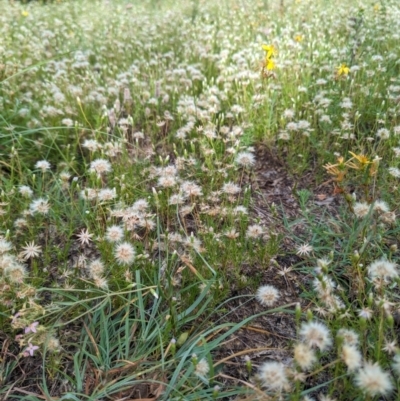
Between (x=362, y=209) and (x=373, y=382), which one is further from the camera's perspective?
(x=362, y=209)

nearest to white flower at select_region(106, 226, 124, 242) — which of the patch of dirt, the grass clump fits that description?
the grass clump

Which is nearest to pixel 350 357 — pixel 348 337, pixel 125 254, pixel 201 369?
pixel 348 337

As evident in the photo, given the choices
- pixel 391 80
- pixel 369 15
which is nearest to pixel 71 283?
pixel 391 80

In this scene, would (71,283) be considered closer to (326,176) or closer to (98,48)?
(326,176)

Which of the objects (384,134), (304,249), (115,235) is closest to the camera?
(115,235)

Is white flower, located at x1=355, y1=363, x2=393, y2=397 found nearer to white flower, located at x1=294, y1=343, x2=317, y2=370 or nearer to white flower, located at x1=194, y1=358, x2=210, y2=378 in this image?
white flower, located at x1=294, y1=343, x2=317, y2=370

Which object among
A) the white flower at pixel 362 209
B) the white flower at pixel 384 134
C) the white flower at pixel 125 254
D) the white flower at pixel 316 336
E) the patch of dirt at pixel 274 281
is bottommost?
the patch of dirt at pixel 274 281

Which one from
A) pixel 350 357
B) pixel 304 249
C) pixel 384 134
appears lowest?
pixel 304 249

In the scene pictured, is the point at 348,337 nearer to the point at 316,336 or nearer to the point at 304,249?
the point at 316,336

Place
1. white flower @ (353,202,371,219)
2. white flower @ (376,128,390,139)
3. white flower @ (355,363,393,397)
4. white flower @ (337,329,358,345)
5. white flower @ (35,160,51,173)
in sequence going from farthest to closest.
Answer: white flower @ (376,128,390,139), white flower @ (35,160,51,173), white flower @ (353,202,371,219), white flower @ (337,329,358,345), white flower @ (355,363,393,397)

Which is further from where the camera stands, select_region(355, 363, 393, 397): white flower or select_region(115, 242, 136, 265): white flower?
select_region(115, 242, 136, 265): white flower

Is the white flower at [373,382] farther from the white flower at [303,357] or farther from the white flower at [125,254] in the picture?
the white flower at [125,254]

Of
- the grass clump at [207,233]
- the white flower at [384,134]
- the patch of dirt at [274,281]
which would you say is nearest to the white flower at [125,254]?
the grass clump at [207,233]

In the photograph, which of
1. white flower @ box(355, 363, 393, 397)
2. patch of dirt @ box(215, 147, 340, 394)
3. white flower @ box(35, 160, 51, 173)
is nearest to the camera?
white flower @ box(355, 363, 393, 397)
